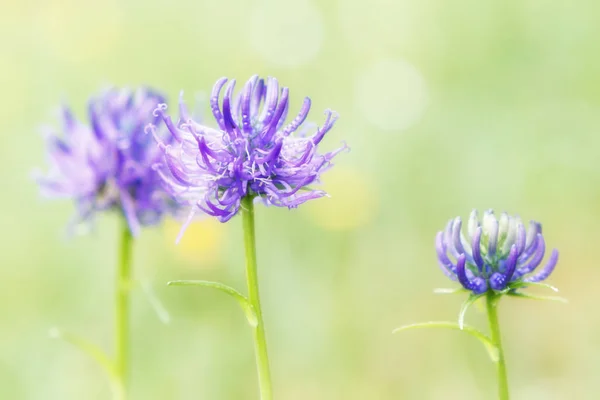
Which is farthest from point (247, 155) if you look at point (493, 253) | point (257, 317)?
point (493, 253)

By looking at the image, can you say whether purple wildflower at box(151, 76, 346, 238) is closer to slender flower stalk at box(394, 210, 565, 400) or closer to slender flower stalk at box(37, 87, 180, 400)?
slender flower stalk at box(394, 210, 565, 400)

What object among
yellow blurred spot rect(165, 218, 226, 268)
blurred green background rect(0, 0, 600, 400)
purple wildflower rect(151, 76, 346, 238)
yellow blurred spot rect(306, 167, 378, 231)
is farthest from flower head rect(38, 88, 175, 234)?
yellow blurred spot rect(306, 167, 378, 231)

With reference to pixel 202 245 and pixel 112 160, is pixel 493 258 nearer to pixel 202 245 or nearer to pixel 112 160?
pixel 112 160

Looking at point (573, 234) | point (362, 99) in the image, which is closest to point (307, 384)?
point (573, 234)

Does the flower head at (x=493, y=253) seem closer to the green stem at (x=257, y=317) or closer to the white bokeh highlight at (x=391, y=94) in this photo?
the green stem at (x=257, y=317)

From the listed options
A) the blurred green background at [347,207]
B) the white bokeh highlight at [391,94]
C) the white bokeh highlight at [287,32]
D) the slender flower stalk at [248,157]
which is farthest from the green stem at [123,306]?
the white bokeh highlight at [287,32]

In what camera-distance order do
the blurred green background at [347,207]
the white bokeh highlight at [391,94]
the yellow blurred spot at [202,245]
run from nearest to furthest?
the blurred green background at [347,207] → the yellow blurred spot at [202,245] → the white bokeh highlight at [391,94]
